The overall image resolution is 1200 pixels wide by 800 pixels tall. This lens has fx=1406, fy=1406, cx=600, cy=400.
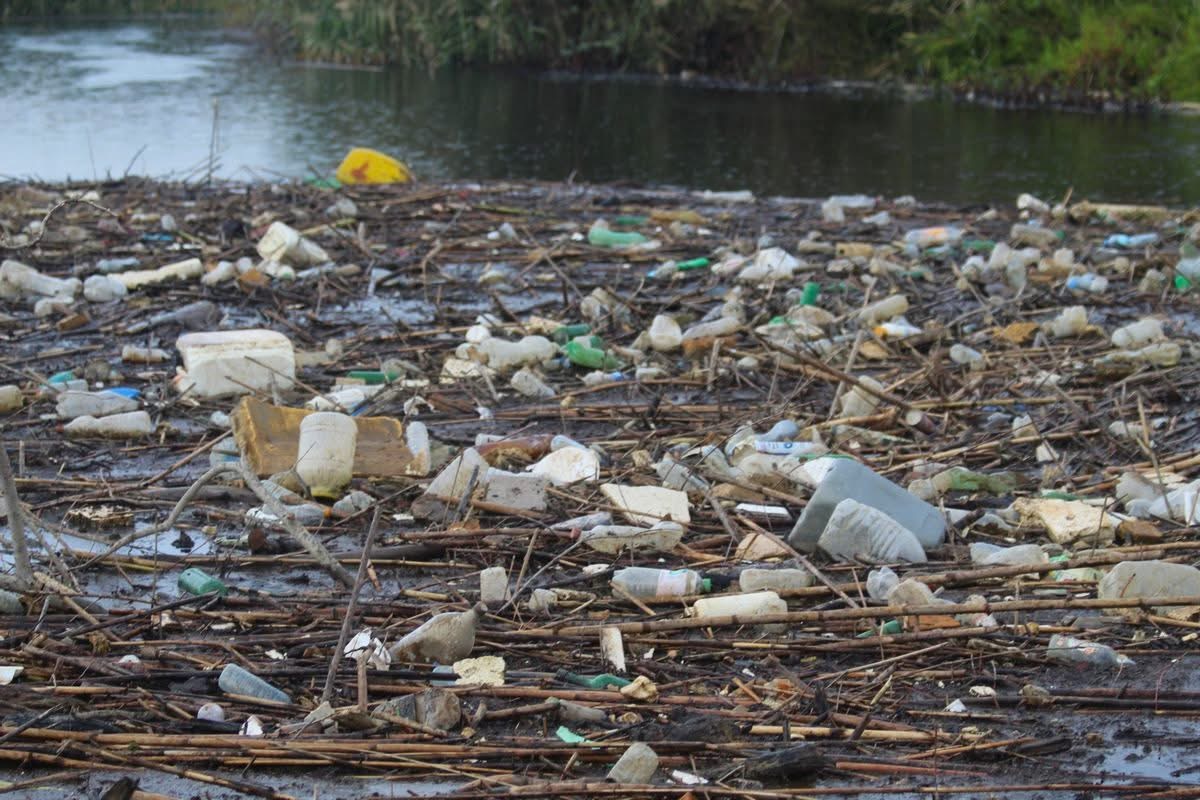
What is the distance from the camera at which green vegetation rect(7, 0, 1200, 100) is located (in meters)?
18.0

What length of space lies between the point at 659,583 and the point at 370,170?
22.8 feet

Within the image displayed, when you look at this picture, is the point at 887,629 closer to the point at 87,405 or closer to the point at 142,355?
the point at 87,405

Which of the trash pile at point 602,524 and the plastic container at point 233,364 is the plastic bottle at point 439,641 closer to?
the trash pile at point 602,524

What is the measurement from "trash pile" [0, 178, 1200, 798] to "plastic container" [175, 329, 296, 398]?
0.4 inches

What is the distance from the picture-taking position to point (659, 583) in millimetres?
2926

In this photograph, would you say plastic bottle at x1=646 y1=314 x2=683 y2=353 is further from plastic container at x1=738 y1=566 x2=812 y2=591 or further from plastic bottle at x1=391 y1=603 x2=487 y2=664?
plastic bottle at x1=391 y1=603 x2=487 y2=664

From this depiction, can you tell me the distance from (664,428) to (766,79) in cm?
1541

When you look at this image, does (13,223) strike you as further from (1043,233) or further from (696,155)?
(696,155)

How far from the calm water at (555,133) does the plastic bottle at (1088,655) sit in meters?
7.32

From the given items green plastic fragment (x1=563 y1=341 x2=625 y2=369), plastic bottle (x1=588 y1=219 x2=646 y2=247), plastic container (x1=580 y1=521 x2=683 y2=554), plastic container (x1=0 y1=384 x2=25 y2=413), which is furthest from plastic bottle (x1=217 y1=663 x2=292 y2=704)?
plastic bottle (x1=588 y1=219 x2=646 y2=247)

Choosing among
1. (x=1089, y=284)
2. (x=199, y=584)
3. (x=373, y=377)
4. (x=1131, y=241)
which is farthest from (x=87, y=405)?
(x=1131, y=241)

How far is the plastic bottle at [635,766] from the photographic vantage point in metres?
2.20

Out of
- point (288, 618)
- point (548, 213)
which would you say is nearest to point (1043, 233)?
point (548, 213)

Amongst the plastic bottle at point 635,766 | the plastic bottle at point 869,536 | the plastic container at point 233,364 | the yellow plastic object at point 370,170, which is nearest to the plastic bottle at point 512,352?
the plastic container at point 233,364
